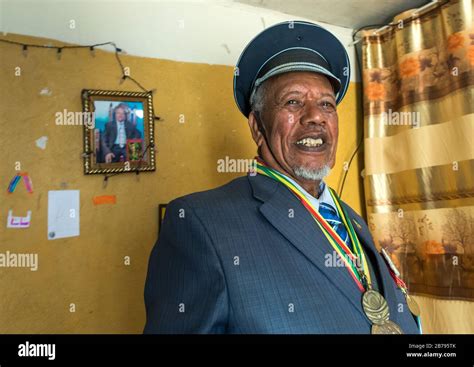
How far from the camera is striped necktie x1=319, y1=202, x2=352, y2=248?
930 mm

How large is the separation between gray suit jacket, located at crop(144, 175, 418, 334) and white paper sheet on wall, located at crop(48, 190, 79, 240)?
683mm

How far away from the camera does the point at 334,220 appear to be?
3.11ft

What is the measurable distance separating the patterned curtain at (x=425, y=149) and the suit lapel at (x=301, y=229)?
0.99m

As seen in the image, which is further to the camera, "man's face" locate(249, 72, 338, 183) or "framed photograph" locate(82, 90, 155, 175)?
"framed photograph" locate(82, 90, 155, 175)

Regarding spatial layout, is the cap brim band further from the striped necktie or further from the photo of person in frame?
the photo of person in frame

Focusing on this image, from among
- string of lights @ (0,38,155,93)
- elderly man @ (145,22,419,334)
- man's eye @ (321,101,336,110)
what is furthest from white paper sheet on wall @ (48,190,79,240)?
man's eye @ (321,101,336,110)

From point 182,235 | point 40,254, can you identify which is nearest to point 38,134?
point 40,254

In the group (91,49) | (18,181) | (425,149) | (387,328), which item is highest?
(91,49)

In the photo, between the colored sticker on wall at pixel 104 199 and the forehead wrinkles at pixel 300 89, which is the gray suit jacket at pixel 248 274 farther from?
the colored sticker on wall at pixel 104 199

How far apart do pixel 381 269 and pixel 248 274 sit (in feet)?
1.26

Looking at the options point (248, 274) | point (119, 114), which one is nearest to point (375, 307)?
point (248, 274)

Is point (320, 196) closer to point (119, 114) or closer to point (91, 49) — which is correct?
point (119, 114)

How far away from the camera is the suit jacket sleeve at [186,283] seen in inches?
25.5
